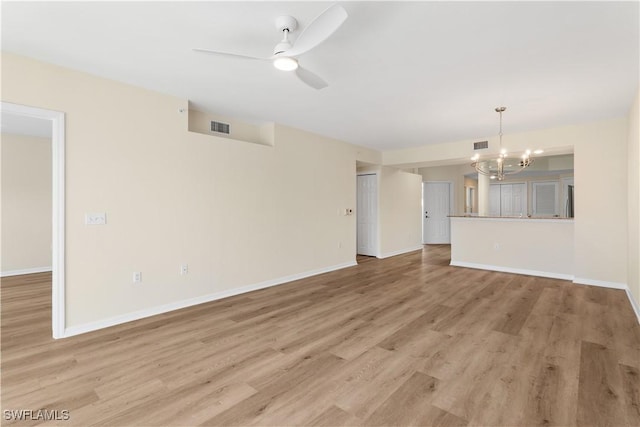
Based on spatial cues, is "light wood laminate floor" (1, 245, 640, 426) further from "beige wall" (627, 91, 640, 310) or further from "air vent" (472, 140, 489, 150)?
"air vent" (472, 140, 489, 150)

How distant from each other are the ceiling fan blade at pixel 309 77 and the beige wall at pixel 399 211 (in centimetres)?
471

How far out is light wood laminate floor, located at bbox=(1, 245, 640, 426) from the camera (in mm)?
1797

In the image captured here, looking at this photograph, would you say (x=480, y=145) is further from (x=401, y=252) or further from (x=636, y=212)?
→ (x=401, y=252)

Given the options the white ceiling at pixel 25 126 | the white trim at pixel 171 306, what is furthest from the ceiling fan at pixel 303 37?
the white ceiling at pixel 25 126

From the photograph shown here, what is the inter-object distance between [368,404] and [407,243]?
6.50 meters

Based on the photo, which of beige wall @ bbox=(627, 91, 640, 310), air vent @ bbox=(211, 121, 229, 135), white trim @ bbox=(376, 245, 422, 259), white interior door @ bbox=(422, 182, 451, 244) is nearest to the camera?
beige wall @ bbox=(627, 91, 640, 310)

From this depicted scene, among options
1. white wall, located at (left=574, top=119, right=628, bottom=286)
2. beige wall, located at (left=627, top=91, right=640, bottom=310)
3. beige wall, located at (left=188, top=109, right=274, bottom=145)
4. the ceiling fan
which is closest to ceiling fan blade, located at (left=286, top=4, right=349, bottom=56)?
the ceiling fan

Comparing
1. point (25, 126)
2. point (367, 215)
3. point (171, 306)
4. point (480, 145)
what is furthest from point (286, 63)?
point (25, 126)

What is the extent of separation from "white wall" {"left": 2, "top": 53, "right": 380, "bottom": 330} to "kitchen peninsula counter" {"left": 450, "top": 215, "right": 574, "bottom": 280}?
11.7 ft

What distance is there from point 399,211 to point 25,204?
802 cm

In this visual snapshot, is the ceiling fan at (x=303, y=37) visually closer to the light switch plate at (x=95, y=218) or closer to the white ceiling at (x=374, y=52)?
the white ceiling at (x=374, y=52)

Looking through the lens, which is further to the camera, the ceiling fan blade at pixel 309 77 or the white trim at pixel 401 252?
the white trim at pixel 401 252

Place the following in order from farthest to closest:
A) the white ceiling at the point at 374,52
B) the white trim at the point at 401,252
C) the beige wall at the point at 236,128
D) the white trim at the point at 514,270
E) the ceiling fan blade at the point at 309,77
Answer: the white trim at the point at 401,252 < the white trim at the point at 514,270 < the beige wall at the point at 236,128 < the ceiling fan blade at the point at 309,77 < the white ceiling at the point at 374,52

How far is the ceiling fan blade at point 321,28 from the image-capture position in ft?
5.45
